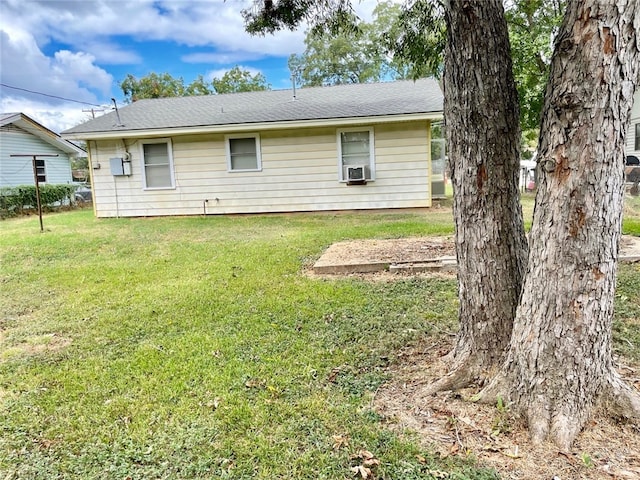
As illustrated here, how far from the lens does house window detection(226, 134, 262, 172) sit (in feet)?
35.7

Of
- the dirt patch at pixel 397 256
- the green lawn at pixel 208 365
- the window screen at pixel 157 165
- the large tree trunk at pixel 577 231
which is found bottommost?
the green lawn at pixel 208 365

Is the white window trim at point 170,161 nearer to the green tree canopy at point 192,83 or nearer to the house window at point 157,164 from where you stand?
the house window at point 157,164

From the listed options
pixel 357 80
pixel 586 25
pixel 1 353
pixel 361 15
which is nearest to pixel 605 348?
pixel 586 25

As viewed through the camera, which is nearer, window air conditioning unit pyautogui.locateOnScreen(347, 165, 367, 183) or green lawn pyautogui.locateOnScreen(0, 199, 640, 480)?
green lawn pyautogui.locateOnScreen(0, 199, 640, 480)

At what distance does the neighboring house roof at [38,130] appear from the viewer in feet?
52.9

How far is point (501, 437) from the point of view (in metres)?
1.97

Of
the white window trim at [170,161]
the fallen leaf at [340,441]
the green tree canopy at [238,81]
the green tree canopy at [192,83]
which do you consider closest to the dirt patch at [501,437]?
the fallen leaf at [340,441]

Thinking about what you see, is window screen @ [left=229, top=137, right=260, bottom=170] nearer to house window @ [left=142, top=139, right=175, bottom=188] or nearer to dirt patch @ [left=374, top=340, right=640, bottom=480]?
house window @ [left=142, top=139, right=175, bottom=188]

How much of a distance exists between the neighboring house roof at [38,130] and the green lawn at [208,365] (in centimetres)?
1313

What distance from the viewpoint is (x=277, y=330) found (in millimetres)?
3357

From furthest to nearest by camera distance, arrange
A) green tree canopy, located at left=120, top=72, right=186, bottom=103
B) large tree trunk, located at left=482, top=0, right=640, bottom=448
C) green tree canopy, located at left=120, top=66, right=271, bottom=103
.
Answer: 1. green tree canopy, located at left=120, top=66, right=271, bottom=103
2. green tree canopy, located at left=120, top=72, right=186, bottom=103
3. large tree trunk, located at left=482, top=0, right=640, bottom=448

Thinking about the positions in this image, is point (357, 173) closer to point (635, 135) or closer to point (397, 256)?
point (397, 256)

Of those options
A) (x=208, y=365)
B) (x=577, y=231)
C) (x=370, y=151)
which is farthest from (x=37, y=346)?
(x=370, y=151)

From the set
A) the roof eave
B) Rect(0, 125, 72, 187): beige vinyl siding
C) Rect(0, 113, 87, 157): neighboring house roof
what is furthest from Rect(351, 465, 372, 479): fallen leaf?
Rect(0, 125, 72, 187): beige vinyl siding
